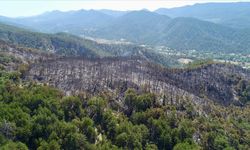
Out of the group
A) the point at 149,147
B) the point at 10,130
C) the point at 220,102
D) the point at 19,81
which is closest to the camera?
the point at 10,130

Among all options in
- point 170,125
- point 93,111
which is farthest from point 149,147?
point 93,111

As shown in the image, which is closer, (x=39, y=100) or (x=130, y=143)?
(x=130, y=143)

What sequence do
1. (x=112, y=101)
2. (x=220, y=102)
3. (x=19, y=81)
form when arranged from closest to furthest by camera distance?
(x=112, y=101), (x=19, y=81), (x=220, y=102)

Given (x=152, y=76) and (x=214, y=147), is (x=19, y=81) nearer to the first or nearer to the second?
(x=152, y=76)

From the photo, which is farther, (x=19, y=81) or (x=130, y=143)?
(x=19, y=81)

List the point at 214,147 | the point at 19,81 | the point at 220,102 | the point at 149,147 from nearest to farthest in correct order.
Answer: the point at 149,147 → the point at 214,147 → the point at 19,81 → the point at 220,102

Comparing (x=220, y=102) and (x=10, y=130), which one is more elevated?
(x=10, y=130)

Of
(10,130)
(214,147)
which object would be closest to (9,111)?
(10,130)

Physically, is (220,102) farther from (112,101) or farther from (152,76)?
(112,101)

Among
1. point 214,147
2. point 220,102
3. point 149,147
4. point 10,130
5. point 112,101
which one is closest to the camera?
point 10,130
